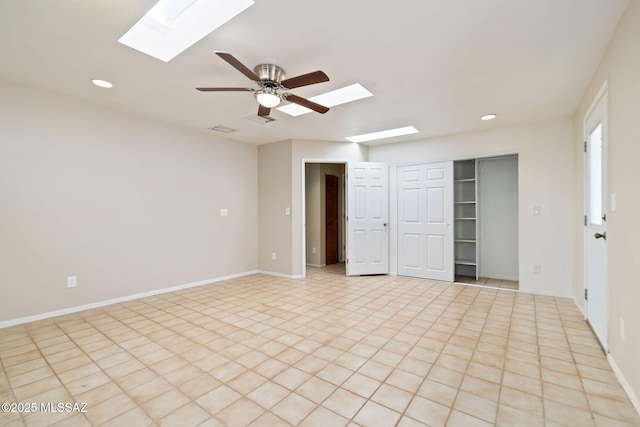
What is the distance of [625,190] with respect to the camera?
1806 millimetres

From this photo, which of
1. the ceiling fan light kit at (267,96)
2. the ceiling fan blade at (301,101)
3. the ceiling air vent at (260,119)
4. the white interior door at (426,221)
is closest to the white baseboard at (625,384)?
the white interior door at (426,221)

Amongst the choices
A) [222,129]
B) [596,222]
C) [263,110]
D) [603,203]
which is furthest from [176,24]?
[596,222]

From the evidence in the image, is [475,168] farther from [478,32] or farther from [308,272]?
[308,272]

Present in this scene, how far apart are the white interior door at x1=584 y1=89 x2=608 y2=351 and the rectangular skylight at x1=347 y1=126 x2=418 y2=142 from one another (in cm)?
207

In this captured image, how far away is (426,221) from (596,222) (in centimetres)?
235

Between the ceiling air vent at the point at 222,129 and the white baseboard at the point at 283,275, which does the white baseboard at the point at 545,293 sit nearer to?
the white baseboard at the point at 283,275

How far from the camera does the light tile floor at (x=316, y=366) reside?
163 centimetres

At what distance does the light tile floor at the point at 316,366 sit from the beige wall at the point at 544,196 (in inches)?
18.9

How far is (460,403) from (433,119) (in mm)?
3372

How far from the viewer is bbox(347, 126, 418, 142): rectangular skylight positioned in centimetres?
441

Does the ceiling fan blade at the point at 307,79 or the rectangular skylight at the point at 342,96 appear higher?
the rectangular skylight at the point at 342,96

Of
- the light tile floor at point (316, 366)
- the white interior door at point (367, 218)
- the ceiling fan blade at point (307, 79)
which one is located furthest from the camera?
the white interior door at point (367, 218)

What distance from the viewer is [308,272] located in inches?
A: 219

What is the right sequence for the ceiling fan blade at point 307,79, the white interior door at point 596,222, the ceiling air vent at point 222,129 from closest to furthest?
the ceiling fan blade at point 307,79
the white interior door at point 596,222
the ceiling air vent at point 222,129
